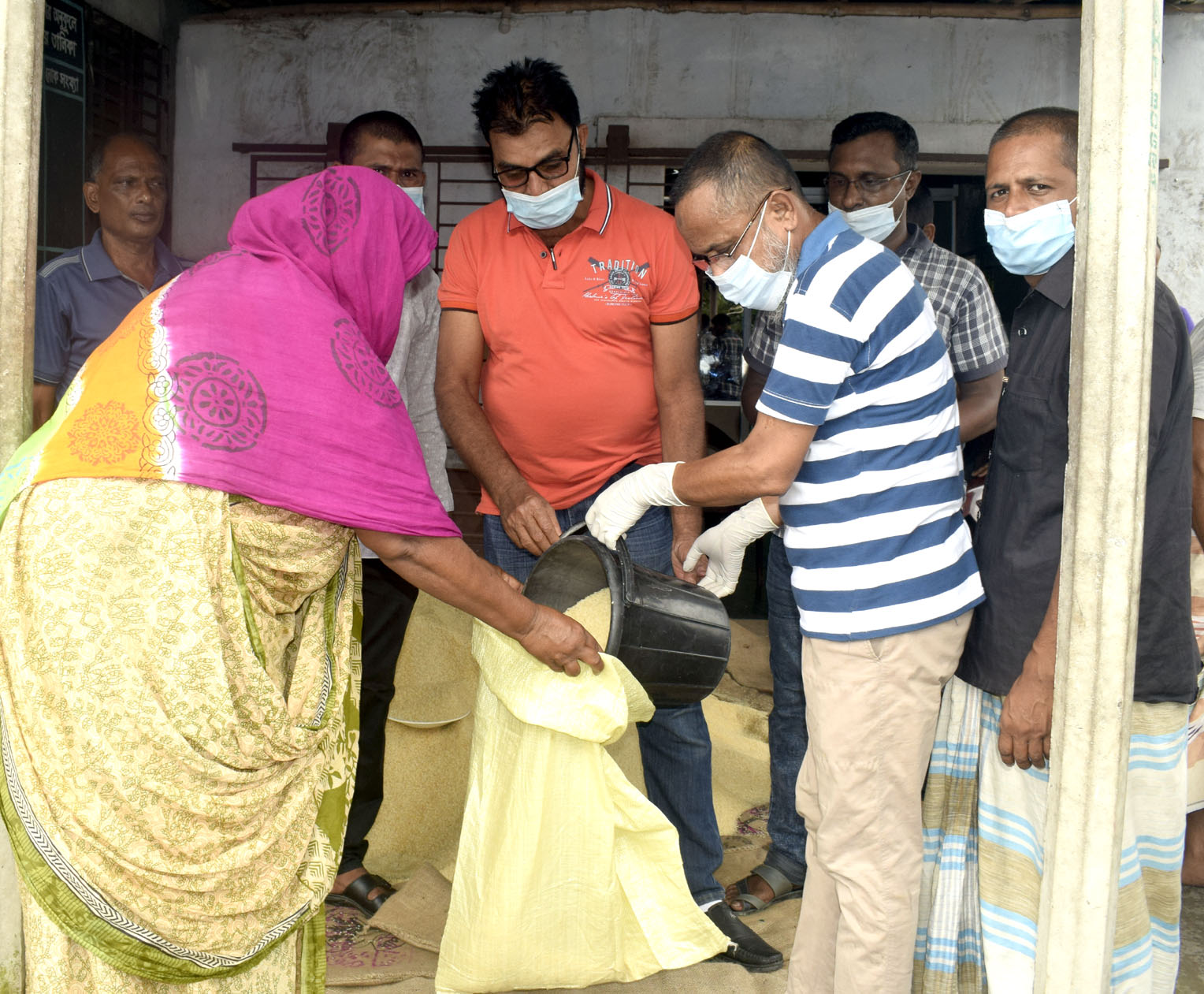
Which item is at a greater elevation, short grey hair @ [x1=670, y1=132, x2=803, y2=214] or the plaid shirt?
short grey hair @ [x1=670, y1=132, x2=803, y2=214]

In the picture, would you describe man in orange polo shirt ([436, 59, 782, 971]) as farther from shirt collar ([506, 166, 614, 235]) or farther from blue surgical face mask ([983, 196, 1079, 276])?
blue surgical face mask ([983, 196, 1079, 276])

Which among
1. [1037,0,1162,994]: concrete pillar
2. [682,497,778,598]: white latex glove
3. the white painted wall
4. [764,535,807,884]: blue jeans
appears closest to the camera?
[1037,0,1162,994]: concrete pillar

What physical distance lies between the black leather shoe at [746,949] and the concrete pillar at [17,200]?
1.90 metres

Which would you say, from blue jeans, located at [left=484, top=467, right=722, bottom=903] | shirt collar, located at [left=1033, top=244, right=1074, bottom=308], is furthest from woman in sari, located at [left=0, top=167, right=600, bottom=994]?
shirt collar, located at [left=1033, top=244, right=1074, bottom=308]

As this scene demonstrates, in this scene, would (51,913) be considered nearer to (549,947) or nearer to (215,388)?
(215,388)

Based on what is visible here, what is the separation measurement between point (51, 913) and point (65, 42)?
13.1 feet

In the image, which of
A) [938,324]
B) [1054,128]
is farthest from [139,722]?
[938,324]

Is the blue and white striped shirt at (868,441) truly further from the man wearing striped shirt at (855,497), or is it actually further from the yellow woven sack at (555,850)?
the yellow woven sack at (555,850)

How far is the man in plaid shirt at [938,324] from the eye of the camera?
2.80 m

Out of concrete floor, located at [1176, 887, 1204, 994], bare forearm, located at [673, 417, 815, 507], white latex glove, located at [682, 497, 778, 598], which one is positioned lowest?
concrete floor, located at [1176, 887, 1204, 994]

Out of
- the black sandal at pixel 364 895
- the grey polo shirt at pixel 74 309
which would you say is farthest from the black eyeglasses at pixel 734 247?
the black sandal at pixel 364 895

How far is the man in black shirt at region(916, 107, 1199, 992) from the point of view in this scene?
188 cm

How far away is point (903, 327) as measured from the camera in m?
1.85

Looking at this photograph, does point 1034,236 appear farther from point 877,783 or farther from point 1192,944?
point 1192,944
